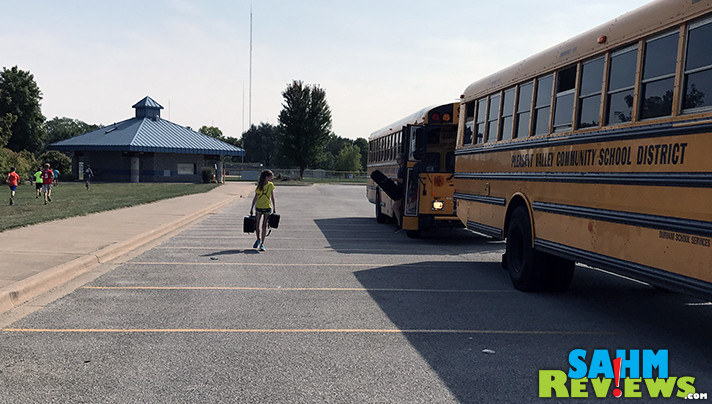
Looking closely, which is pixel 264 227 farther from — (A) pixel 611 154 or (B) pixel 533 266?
(A) pixel 611 154

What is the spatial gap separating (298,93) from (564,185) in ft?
221

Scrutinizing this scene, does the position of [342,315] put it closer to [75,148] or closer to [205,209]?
[205,209]

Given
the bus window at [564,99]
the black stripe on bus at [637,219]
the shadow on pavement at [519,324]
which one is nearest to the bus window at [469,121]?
the shadow on pavement at [519,324]

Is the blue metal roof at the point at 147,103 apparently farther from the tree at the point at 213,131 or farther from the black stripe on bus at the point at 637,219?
the tree at the point at 213,131

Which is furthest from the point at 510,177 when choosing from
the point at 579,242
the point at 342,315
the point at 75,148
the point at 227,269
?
the point at 75,148

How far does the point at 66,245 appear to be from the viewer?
11.3 metres

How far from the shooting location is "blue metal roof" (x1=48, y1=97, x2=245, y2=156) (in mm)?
54531

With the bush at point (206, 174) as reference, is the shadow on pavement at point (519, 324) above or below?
above

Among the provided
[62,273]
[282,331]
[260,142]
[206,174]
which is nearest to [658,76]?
[282,331]

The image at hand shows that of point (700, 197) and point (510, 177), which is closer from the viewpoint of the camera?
point (700, 197)

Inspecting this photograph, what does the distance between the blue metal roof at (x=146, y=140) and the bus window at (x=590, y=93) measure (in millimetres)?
51212

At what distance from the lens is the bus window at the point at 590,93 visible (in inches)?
268

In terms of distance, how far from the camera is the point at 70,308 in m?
6.97

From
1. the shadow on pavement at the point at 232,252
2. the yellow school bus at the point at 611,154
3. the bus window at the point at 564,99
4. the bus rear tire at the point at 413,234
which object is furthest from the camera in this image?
the bus rear tire at the point at 413,234
